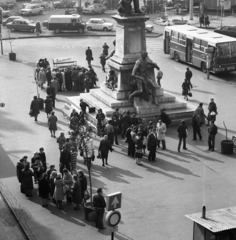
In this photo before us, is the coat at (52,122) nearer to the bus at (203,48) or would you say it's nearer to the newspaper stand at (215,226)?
the newspaper stand at (215,226)

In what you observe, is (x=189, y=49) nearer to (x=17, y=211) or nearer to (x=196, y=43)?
(x=196, y=43)

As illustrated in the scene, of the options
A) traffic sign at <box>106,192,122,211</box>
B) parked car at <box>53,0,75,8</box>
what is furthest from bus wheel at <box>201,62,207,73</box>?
parked car at <box>53,0,75,8</box>

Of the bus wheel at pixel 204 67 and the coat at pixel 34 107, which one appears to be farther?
the bus wheel at pixel 204 67

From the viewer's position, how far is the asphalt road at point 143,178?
61.3 ft

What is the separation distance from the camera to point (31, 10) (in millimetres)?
70875

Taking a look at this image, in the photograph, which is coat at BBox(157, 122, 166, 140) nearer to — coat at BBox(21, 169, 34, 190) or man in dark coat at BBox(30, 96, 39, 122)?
coat at BBox(21, 169, 34, 190)

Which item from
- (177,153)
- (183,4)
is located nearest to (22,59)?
(177,153)

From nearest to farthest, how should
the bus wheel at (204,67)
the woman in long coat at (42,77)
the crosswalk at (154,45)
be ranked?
the woman in long coat at (42,77) < the bus wheel at (204,67) < the crosswalk at (154,45)

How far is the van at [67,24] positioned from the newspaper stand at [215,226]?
43.9 metres

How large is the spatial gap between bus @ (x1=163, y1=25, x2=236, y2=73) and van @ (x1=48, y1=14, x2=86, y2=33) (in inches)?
565

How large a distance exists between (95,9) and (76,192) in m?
53.2

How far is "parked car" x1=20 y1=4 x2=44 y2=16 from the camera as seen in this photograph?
70625 millimetres

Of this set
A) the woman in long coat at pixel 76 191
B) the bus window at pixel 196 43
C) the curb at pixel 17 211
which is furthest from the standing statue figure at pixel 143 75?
the bus window at pixel 196 43

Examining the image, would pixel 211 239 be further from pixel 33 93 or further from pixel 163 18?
pixel 163 18
